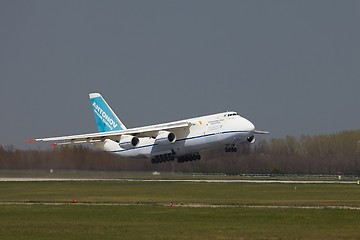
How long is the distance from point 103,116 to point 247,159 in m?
15.0

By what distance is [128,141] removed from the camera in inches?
2635

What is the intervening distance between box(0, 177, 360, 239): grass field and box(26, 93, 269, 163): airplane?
7.63m

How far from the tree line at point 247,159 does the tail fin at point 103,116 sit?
9.02ft

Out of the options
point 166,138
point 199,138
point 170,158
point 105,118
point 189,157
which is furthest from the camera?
point 105,118

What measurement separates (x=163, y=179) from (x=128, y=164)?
14.3ft

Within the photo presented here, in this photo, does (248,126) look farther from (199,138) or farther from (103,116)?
(103,116)

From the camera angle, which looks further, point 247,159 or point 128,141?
point 247,159

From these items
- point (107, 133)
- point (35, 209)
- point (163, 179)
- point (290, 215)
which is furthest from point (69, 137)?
point (290, 215)

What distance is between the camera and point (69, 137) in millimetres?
67875

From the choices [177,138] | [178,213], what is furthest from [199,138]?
[178,213]

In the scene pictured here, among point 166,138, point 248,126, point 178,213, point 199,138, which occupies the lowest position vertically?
point 178,213

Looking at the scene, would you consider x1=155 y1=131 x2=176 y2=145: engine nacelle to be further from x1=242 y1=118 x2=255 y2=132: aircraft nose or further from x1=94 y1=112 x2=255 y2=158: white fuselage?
x1=242 y1=118 x2=255 y2=132: aircraft nose

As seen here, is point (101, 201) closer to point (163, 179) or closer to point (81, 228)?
point (81, 228)

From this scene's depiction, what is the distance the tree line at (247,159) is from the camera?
2783 inches
